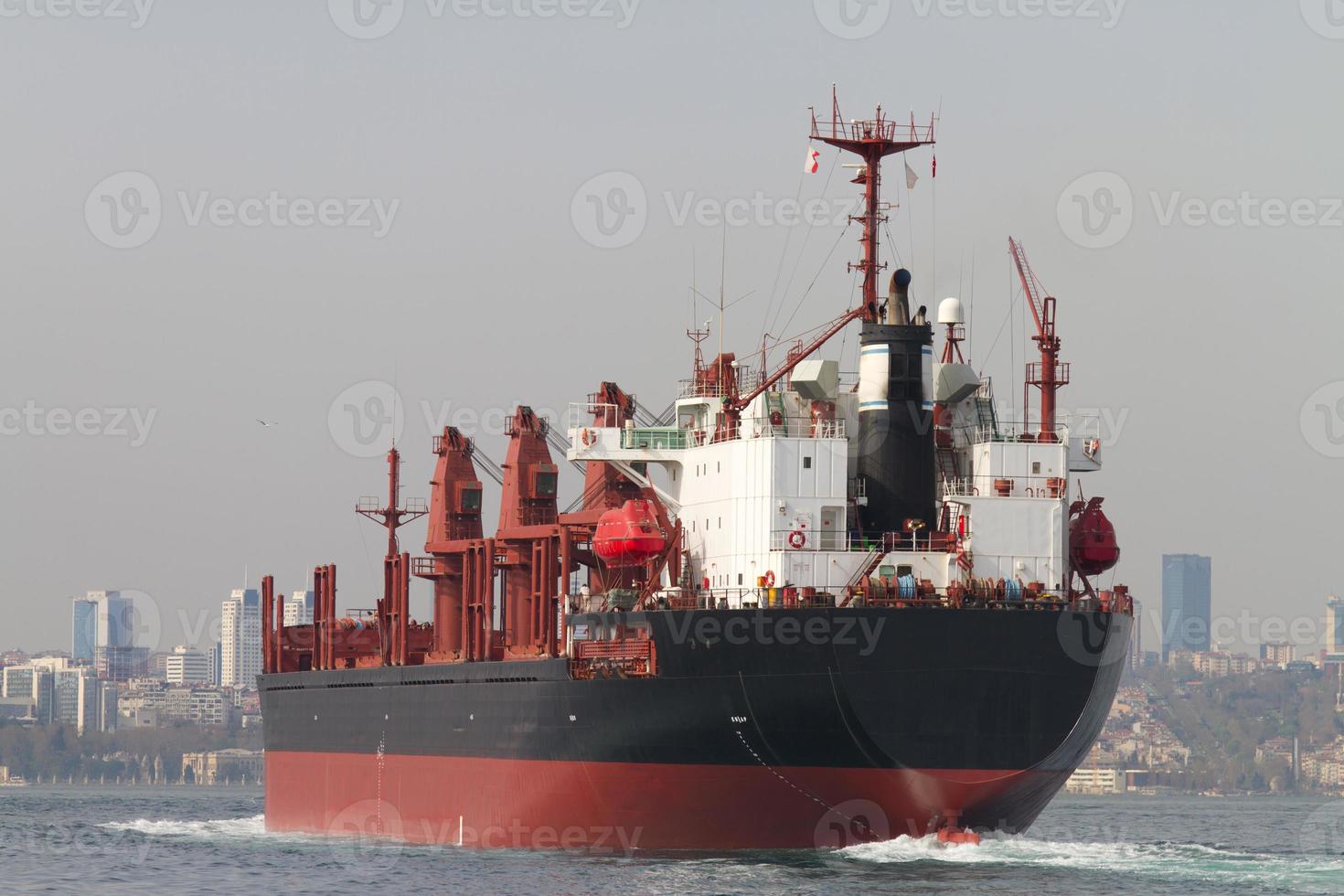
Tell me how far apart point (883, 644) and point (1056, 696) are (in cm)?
401

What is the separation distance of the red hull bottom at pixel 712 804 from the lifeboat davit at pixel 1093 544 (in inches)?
203

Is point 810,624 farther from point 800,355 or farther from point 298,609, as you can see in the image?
point 298,609

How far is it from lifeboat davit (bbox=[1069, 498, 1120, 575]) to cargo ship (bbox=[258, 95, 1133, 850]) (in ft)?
0.24

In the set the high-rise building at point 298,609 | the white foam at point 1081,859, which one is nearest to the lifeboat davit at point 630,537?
the white foam at point 1081,859

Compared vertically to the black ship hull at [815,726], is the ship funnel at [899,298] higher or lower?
higher

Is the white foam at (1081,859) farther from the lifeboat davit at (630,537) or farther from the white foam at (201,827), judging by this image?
the white foam at (201,827)

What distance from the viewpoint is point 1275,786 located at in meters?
187

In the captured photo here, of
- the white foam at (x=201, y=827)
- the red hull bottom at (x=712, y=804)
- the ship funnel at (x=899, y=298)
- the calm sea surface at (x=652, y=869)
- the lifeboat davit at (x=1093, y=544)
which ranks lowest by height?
the white foam at (x=201, y=827)

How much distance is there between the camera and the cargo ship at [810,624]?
4312cm

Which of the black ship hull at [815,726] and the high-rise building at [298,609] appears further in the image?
the high-rise building at [298,609]

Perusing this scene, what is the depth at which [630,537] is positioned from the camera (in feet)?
157

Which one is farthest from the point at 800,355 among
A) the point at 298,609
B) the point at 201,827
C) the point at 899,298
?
the point at 298,609

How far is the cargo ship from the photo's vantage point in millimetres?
43125

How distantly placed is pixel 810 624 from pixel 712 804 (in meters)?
4.61
